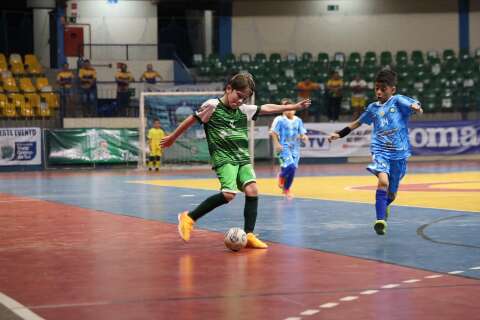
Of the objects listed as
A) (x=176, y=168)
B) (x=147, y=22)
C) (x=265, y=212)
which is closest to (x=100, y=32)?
(x=147, y=22)

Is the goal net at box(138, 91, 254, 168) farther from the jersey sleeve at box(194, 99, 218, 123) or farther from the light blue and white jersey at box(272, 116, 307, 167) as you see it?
the jersey sleeve at box(194, 99, 218, 123)

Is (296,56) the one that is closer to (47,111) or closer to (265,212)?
(47,111)

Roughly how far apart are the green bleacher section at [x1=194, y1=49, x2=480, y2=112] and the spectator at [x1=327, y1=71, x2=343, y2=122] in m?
0.54

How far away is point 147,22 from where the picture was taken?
45.4 m

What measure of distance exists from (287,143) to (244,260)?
10573 millimetres

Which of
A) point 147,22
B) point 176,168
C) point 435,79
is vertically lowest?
point 176,168

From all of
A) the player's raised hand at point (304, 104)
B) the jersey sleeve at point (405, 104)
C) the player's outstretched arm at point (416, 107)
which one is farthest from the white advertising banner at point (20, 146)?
the player's raised hand at point (304, 104)

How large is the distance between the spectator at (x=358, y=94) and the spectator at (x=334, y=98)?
81 centimetres

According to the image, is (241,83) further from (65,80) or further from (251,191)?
(65,80)

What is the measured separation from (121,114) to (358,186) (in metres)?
17.0

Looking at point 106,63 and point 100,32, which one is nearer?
point 106,63

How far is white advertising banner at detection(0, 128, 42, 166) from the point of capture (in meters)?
35.6

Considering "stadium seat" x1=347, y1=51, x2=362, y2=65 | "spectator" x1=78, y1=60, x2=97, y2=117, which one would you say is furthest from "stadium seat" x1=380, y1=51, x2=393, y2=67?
"spectator" x1=78, y1=60, x2=97, y2=117

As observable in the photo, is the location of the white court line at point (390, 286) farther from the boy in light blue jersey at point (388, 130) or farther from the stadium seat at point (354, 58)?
the stadium seat at point (354, 58)
